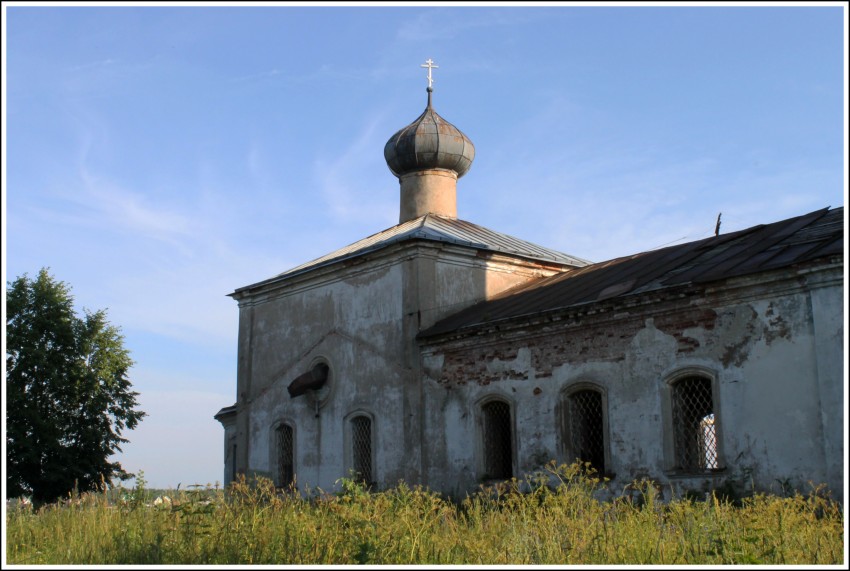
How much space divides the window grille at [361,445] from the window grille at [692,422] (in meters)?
5.69

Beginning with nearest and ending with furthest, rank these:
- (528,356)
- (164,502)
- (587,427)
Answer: (164,502) → (587,427) → (528,356)

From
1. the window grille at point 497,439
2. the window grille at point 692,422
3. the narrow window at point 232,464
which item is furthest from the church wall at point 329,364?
the window grille at point 692,422

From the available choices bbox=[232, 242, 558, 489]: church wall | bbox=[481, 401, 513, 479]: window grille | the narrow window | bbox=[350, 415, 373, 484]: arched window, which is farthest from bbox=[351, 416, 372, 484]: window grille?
the narrow window

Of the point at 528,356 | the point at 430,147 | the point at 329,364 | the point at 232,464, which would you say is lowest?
the point at 232,464

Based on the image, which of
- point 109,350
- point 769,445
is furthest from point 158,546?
point 109,350

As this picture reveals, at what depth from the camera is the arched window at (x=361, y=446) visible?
54.3ft

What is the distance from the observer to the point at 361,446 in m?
16.8

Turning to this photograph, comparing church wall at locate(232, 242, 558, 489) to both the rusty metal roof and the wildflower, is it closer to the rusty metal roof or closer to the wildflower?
the rusty metal roof

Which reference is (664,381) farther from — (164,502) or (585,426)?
(164,502)

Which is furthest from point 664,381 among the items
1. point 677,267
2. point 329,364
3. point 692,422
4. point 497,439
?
point 329,364

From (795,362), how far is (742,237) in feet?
10.3

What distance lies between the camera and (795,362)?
11234mm

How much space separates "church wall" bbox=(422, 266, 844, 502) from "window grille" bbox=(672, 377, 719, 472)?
0.48ft

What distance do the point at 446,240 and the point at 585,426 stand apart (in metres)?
4.37
